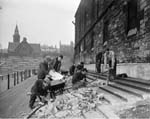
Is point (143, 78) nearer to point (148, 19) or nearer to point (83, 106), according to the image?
point (148, 19)

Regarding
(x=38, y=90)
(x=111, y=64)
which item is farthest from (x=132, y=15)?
(x=38, y=90)

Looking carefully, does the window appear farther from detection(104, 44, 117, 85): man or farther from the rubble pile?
the rubble pile

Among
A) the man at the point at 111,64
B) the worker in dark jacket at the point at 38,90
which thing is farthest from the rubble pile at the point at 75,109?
the man at the point at 111,64

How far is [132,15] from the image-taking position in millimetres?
7789

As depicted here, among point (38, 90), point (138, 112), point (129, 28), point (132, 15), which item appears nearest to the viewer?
point (138, 112)

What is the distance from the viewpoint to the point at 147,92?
171 inches

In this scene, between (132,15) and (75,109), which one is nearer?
(75,109)

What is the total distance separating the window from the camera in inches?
297

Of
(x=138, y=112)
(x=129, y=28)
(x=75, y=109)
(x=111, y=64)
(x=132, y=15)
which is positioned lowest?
(x=75, y=109)

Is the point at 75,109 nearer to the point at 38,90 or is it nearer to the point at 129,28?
the point at 38,90

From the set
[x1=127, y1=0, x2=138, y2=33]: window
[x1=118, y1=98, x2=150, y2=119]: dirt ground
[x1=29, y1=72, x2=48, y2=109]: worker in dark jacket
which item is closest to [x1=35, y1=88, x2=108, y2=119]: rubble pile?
[x1=118, y1=98, x2=150, y2=119]: dirt ground

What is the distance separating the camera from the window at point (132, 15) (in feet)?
24.8

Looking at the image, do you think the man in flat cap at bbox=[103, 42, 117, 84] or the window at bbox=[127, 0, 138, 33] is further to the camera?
the window at bbox=[127, 0, 138, 33]

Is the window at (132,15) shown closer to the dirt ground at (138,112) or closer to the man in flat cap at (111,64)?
the man in flat cap at (111,64)
